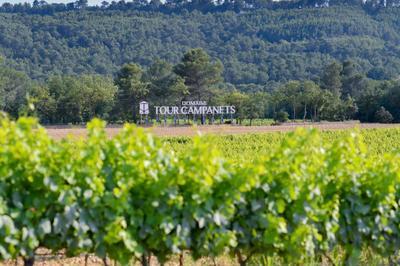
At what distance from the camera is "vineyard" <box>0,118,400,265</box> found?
4641 millimetres

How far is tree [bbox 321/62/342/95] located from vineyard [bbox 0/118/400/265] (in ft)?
272

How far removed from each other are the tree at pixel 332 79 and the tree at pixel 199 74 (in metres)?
18.6

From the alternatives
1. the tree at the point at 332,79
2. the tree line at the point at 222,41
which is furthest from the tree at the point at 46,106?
the tree line at the point at 222,41

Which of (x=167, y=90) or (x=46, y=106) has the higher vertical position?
(x=167, y=90)

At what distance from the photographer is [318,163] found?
526 cm

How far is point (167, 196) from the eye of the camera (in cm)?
486

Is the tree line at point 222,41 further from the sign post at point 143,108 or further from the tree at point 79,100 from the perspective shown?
the sign post at point 143,108

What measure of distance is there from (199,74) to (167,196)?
70.4 meters

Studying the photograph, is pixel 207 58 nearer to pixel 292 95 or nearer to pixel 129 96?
pixel 292 95

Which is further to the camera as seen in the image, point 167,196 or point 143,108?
point 143,108

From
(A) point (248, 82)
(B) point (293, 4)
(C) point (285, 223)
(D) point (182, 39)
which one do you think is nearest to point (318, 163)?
(C) point (285, 223)

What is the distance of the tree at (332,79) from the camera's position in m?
87.2

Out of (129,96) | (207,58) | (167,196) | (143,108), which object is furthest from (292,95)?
(167,196)

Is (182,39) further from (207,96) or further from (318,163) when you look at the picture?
(318,163)
